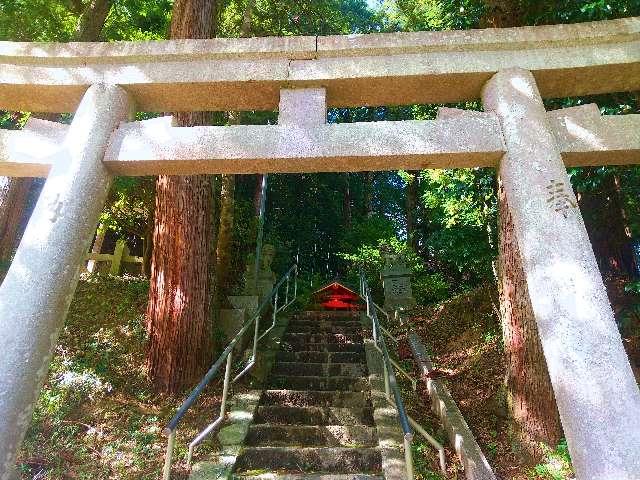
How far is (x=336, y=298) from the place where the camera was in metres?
9.84

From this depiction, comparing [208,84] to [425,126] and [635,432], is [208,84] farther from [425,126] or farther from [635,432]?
[635,432]

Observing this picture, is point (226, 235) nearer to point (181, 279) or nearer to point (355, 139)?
point (181, 279)

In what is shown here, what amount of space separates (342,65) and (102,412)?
416cm

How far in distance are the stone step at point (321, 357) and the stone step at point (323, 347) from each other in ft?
0.80

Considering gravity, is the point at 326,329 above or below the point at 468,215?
below

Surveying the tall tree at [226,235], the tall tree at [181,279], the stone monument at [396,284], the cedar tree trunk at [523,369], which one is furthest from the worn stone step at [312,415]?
the stone monument at [396,284]

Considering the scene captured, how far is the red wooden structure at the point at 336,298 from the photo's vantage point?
9641 mm

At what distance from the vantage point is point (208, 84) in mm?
2928

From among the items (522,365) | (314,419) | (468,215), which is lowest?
(314,419)

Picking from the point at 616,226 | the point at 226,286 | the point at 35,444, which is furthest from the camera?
the point at 226,286

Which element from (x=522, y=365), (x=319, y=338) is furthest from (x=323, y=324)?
(x=522, y=365)

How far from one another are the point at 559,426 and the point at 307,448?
2.42m

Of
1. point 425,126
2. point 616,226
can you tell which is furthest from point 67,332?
point 616,226

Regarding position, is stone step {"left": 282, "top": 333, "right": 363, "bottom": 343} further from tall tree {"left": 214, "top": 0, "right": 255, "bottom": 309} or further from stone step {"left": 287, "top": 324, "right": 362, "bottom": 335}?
tall tree {"left": 214, "top": 0, "right": 255, "bottom": 309}
